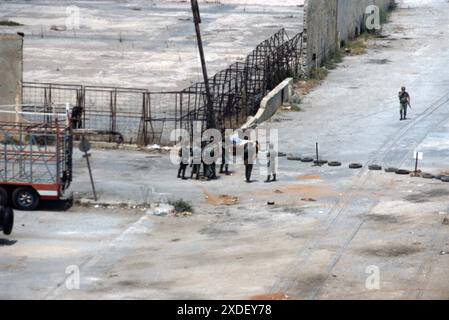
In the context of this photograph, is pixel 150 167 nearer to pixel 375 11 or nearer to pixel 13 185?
pixel 13 185

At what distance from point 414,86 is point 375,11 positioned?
54.4 ft

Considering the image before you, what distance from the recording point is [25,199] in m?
37.0

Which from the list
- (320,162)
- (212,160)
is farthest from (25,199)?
(320,162)

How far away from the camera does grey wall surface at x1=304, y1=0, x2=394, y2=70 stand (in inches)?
2213

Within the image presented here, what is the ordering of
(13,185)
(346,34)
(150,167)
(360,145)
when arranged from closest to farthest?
(13,185), (150,167), (360,145), (346,34)

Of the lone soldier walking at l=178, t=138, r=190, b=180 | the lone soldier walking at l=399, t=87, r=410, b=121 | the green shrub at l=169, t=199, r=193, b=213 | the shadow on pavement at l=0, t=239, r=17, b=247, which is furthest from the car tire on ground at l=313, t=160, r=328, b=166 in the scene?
the shadow on pavement at l=0, t=239, r=17, b=247

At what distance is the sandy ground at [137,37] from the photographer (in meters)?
58.2

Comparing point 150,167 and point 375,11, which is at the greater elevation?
point 375,11

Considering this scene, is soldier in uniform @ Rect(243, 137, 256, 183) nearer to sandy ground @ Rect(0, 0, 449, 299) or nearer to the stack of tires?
sandy ground @ Rect(0, 0, 449, 299)

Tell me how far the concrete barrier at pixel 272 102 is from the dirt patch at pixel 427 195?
30.6 feet

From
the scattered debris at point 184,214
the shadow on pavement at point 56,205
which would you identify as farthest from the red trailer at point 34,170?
the scattered debris at point 184,214

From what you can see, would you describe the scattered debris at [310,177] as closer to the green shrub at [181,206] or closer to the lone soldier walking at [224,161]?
the lone soldier walking at [224,161]
